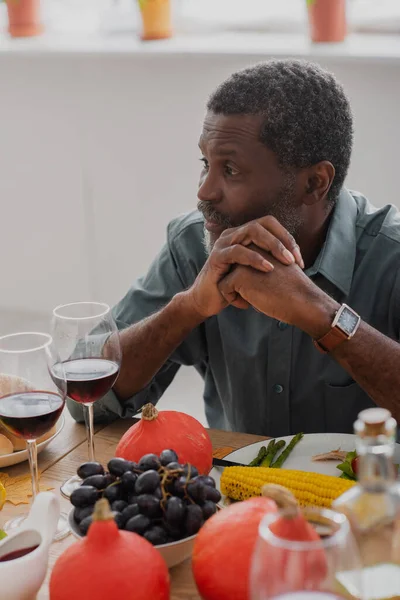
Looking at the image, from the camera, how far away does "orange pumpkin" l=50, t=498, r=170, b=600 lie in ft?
2.80

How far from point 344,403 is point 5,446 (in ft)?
2.34

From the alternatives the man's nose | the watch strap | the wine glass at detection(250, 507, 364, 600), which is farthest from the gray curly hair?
the wine glass at detection(250, 507, 364, 600)

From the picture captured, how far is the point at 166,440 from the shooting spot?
1229mm

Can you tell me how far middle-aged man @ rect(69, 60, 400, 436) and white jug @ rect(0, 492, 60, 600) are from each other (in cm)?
55

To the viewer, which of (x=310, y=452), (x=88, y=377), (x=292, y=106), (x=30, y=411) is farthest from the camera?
(x=292, y=106)

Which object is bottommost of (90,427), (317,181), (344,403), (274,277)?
(344,403)

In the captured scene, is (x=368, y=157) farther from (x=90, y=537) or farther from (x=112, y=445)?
(x=90, y=537)

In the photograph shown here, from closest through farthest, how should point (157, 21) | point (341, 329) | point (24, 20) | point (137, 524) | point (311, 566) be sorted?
point (311, 566) < point (137, 524) < point (341, 329) < point (157, 21) < point (24, 20)

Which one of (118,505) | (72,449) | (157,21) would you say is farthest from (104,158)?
(118,505)

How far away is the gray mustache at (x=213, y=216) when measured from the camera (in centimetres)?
174

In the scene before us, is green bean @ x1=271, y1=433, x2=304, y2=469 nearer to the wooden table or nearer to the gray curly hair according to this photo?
the wooden table

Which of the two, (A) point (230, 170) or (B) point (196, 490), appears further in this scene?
(A) point (230, 170)

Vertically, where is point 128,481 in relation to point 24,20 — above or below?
below

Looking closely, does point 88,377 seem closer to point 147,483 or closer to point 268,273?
point 147,483
